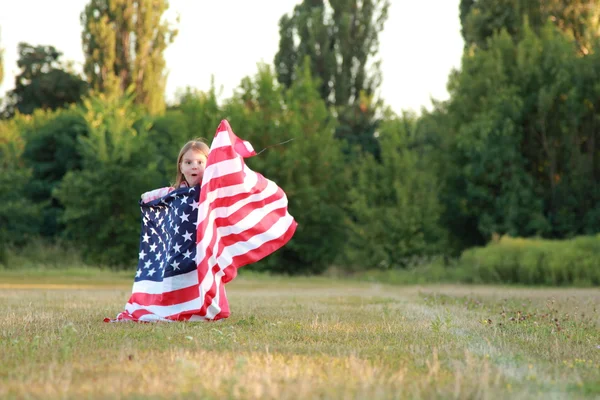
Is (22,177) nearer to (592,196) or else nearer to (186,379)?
(592,196)

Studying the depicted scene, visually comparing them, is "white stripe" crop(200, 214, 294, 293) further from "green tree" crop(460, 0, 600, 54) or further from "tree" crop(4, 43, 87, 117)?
"tree" crop(4, 43, 87, 117)

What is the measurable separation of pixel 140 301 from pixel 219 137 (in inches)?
87.6

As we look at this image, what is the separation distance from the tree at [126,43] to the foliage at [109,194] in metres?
8.77

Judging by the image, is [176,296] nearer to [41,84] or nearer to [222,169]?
[222,169]

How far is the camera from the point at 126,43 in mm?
47156

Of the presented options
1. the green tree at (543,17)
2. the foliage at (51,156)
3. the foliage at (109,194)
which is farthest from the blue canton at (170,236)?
the foliage at (51,156)

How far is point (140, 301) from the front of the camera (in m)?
10.4

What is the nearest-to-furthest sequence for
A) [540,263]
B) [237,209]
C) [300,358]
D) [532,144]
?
[300,358], [237,209], [540,263], [532,144]

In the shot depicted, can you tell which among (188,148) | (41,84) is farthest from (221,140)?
(41,84)

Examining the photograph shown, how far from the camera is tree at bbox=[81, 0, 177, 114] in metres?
46.6

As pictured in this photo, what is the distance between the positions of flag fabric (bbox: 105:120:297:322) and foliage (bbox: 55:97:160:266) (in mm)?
26242

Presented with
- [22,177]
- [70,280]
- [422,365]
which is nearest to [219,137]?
[422,365]

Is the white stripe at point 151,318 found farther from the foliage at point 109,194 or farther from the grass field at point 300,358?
the foliage at point 109,194

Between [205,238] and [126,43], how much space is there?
3908 centimetres
